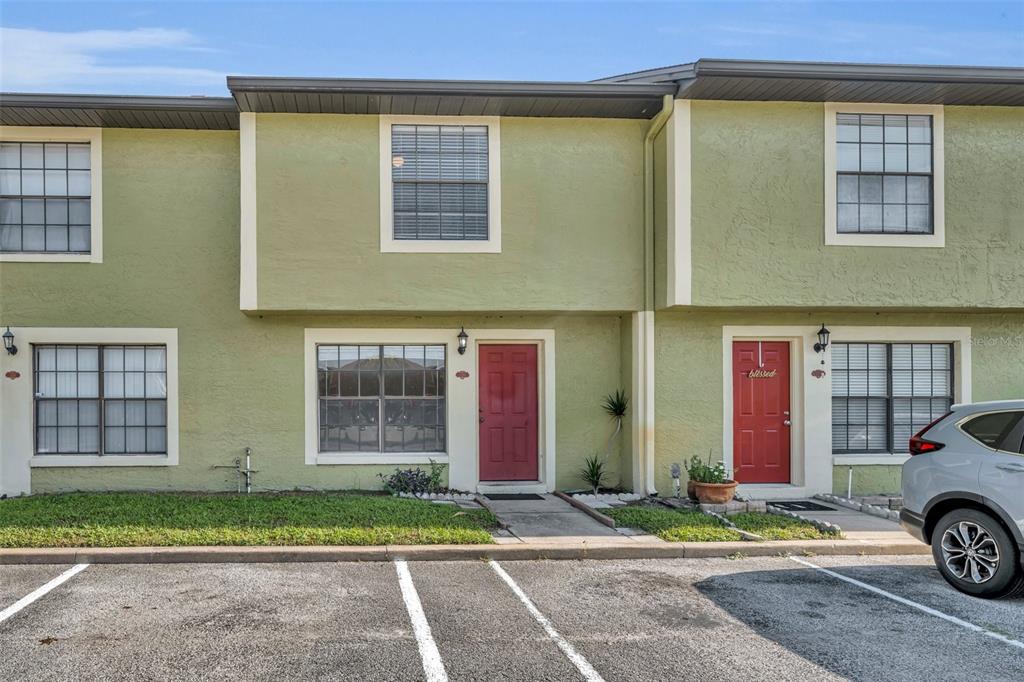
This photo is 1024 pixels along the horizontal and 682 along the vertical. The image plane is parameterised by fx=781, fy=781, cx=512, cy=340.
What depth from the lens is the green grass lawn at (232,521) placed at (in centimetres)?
789

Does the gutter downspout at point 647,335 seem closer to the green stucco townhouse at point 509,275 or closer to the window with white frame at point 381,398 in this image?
the green stucco townhouse at point 509,275

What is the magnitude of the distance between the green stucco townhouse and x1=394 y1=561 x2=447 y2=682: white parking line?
4.37m

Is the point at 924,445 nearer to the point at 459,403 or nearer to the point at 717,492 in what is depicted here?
the point at 717,492

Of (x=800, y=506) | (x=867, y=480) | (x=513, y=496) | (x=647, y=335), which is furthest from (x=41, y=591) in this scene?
(x=867, y=480)

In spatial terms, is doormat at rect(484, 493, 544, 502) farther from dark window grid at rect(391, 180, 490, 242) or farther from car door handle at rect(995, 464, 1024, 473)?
car door handle at rect(995, 464, 1024, 473)

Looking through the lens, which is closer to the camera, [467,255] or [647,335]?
[467,255]

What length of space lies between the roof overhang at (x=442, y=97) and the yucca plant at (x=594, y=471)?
16.5 feet

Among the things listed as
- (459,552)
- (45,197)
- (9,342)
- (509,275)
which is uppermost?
(45,197)

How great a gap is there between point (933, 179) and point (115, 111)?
437 inches

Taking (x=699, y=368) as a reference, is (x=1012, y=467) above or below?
below

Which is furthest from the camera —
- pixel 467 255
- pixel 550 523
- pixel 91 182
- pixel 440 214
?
pixel 91 182

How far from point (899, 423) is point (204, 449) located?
10256mm

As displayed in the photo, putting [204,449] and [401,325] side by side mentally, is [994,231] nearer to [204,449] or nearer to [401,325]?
[401,325]

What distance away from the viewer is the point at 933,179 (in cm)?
1066
